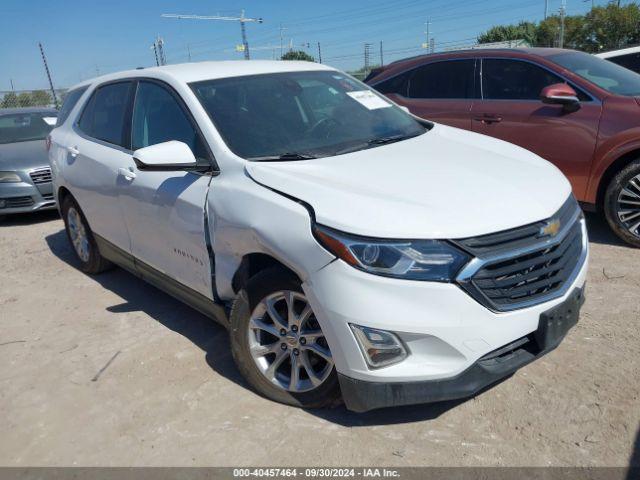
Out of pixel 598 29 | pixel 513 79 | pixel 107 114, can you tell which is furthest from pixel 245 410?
pixel 598 29

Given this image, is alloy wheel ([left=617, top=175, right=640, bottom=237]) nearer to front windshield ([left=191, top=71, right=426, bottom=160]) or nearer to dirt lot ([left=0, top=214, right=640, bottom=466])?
dirt lot ([left=0, top=214, right=640, bottom=466])

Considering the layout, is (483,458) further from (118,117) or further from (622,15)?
(622,15)

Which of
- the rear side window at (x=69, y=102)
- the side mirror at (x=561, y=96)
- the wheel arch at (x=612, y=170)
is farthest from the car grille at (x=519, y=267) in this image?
the rear side window at (x=69, y=102)

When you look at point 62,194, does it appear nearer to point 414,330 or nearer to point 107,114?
point 107,114

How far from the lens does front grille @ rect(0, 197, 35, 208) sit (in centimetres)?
745

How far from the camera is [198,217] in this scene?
3.18m

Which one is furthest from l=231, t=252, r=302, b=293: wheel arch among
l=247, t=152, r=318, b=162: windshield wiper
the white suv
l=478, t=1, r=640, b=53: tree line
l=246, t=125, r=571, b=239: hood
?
l=478, t=1, r=640, b=53: tree line

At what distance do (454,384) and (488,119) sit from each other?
149 inches

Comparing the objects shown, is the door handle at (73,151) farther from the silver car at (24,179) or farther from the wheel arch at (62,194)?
the silver car at (24,179)

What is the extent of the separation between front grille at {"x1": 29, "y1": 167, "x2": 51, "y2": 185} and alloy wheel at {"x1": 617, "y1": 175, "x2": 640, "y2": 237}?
683 centimetres

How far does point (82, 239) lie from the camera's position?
5164 mm

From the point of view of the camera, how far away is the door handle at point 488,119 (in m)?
5.48

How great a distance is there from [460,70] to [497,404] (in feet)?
13.3

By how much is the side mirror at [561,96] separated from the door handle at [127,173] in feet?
11.5
